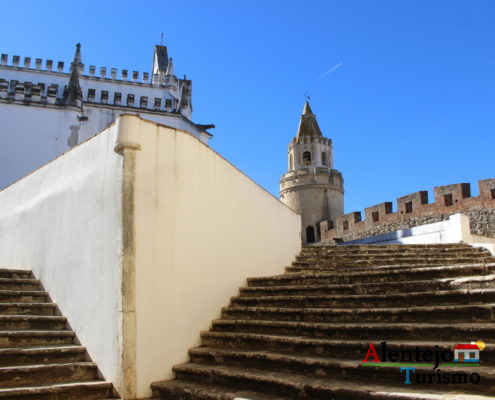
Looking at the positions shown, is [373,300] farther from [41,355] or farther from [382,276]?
[41,355]

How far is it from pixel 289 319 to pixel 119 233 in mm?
1843

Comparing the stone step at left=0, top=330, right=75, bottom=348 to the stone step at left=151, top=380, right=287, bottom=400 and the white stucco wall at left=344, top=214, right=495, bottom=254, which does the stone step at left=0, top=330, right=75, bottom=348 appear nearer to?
the stone step at left=151, top=380, right=287, bottom=400

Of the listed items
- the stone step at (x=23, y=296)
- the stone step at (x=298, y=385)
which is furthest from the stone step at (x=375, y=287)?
the stone step at (x=23, y=296)

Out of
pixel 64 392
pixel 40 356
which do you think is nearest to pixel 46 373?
pixel 40 356

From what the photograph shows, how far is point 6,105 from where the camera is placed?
16.6m

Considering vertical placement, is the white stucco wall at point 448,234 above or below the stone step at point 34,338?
above

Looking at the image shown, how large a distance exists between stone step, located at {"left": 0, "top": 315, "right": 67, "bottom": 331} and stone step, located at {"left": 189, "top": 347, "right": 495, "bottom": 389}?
Answer: 1453mm

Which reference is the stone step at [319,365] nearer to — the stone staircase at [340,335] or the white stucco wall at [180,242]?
the stone staircase at [340,335]

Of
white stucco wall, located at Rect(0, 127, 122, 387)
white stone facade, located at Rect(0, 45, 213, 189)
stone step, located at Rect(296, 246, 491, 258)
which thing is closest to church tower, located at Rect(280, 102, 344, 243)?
white stone facade, located at Rect(0, 45, 213, 189)

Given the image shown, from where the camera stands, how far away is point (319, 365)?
318 cm

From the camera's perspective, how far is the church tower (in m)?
28.1

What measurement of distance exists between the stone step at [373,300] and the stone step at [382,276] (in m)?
0.48

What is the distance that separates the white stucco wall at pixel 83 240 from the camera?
3.77m

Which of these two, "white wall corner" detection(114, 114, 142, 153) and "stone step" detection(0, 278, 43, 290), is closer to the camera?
"white wall corner" detection(114, 114, 142, 153)
